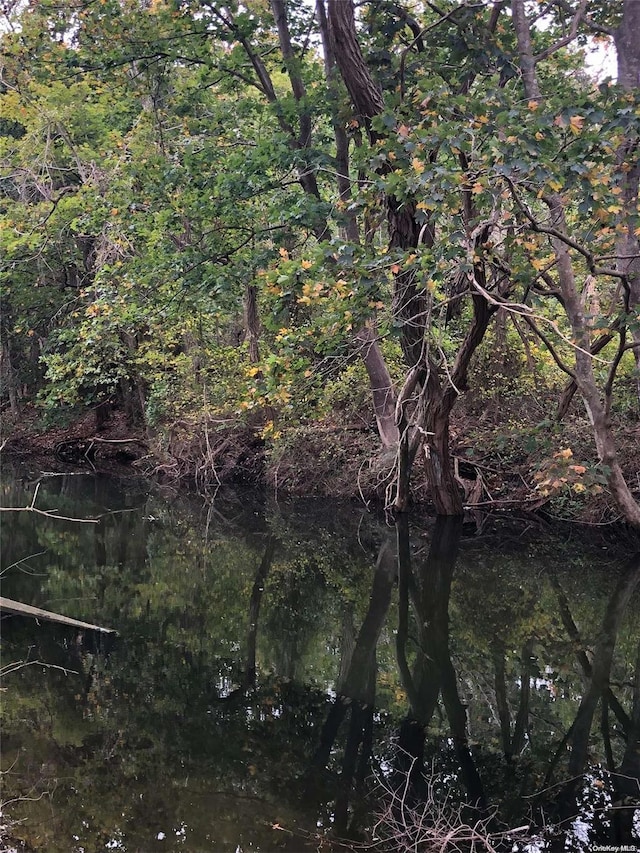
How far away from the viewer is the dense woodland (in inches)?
265

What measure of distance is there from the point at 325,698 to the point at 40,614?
10.6 feet

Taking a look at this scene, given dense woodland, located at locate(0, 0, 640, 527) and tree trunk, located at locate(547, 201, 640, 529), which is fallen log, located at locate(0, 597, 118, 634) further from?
tree trunk, located at locate(547, 201, 640, 529)

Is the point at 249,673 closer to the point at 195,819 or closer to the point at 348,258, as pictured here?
the point at 195,819

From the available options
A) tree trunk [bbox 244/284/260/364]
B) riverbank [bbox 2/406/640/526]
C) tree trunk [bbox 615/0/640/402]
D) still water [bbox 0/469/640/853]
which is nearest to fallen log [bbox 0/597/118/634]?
still water [bbox 0/469/640/853]

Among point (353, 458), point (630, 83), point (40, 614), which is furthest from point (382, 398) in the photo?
point (40, 614)

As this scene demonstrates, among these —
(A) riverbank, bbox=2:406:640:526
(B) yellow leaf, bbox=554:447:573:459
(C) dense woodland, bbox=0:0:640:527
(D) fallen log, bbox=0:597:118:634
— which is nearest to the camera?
(C) dense woodland, bbox=0:0:640:527

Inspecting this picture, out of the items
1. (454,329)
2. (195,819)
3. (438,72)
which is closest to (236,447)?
(454,329)

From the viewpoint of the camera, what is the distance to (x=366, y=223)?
901 cm

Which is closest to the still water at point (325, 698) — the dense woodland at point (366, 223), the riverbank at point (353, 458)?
the riverbank at point (353, 458)

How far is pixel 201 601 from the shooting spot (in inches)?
321

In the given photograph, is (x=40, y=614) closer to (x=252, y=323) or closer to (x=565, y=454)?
(x=565, y=454)

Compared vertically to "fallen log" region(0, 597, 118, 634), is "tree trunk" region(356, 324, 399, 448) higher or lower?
higher

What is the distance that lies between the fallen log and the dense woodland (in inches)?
111

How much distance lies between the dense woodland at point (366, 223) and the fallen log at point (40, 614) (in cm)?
283
